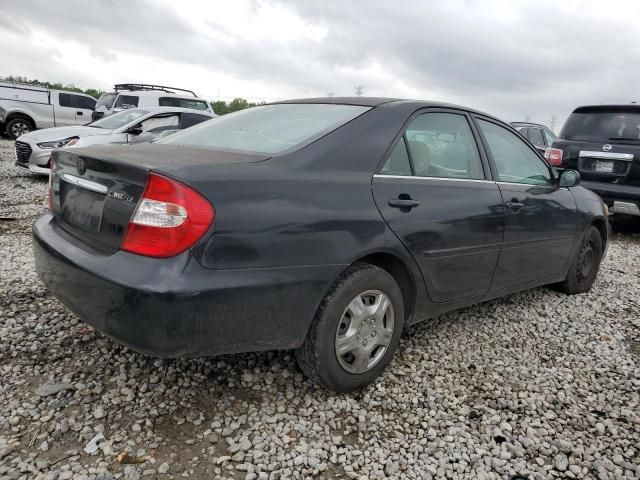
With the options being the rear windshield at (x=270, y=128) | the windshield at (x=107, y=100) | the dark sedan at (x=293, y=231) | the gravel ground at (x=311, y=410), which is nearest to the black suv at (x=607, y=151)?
the gravel ground at (x=311, y=410)

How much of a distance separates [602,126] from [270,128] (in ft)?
19.0

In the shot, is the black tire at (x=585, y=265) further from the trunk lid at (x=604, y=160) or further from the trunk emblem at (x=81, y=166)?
the trunk emblem at (x=81, y=166)

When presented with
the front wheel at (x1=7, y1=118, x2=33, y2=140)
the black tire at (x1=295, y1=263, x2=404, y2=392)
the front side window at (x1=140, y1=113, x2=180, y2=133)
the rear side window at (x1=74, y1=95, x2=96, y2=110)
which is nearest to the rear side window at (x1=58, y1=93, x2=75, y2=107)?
the rear side window at (x1=74, y1=95, x2=96, y2=110)

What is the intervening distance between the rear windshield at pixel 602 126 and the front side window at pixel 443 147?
14.7 ft

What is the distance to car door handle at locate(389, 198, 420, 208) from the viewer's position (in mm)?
2521

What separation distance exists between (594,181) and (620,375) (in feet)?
14.5

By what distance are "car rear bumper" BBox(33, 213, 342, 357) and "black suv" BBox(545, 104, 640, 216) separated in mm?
5650

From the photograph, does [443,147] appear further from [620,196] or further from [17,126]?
[17,126]

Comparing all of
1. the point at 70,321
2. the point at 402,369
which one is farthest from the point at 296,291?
the point at 70,321

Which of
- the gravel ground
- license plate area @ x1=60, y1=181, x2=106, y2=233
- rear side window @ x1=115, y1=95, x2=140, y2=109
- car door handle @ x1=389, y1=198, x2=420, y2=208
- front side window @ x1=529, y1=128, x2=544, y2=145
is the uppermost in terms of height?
front side window @ x1=529, y1=128, x2=544, y2=145

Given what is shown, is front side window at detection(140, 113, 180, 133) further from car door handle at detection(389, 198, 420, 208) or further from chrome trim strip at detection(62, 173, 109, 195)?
car door handle at detection(389, 198, 420, 208)

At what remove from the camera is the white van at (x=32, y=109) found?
581 inches

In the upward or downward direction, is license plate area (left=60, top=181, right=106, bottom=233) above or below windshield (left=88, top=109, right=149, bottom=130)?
below

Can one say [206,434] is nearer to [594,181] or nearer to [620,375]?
[620,375]
